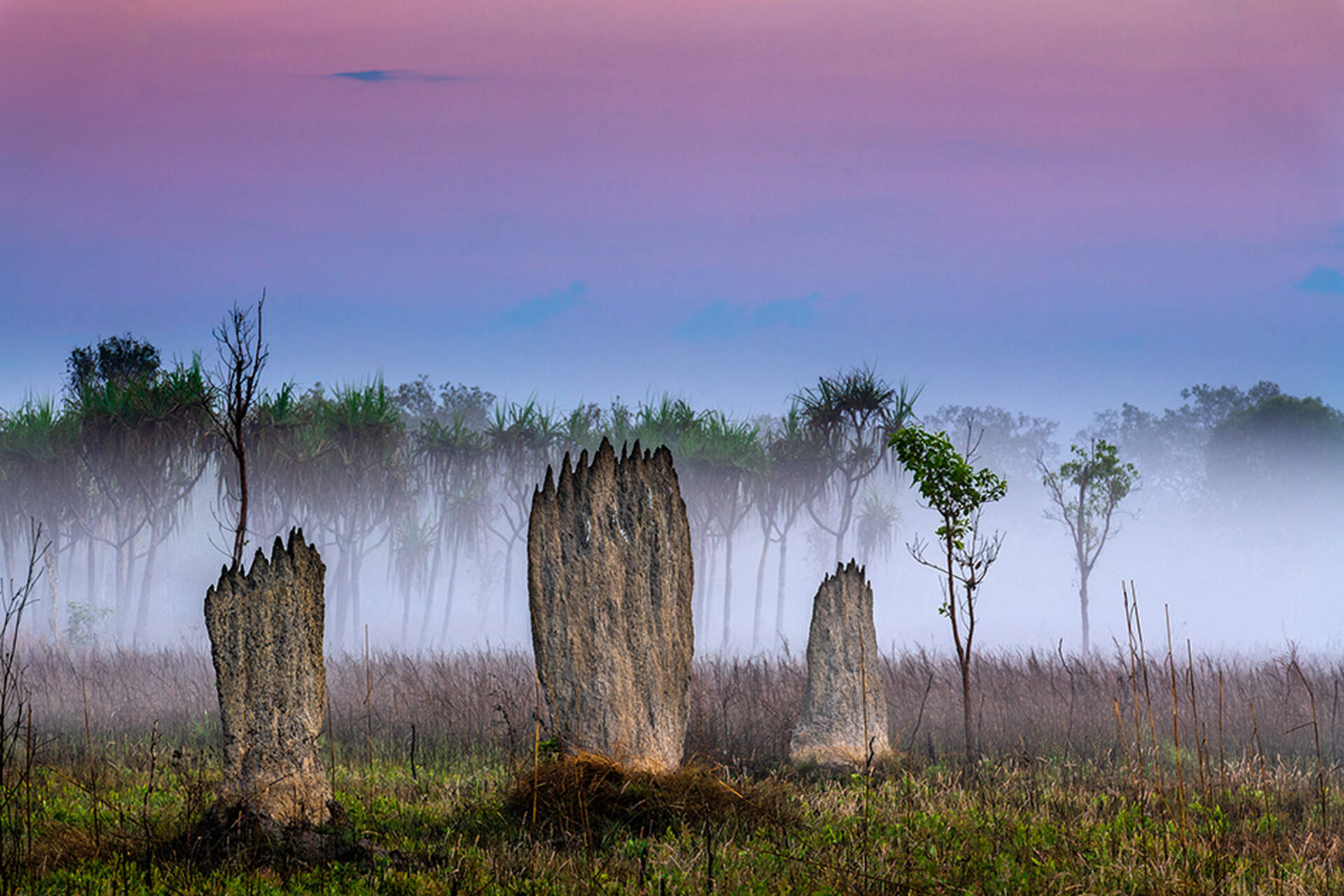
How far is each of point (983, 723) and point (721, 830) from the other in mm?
9888

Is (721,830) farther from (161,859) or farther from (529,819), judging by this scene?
(161,859)

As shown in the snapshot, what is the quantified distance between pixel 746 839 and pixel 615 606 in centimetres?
247

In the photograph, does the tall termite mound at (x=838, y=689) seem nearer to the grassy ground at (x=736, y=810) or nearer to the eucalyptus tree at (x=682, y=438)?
the grassy ground at (x=736, y=810)

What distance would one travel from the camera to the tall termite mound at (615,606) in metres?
9.69

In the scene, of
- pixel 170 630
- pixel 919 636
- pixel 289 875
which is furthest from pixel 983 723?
pixel 170 630

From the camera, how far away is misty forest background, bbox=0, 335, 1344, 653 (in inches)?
1542

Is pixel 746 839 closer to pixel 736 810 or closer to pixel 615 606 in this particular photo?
pixel 736 810

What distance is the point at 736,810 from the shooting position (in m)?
9.33

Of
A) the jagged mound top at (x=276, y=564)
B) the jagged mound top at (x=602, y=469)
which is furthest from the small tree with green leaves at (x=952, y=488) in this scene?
the jagged mound top at (x=276, y=564)

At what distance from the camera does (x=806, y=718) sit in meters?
12.6

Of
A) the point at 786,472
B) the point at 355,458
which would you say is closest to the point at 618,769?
the point at 355,458

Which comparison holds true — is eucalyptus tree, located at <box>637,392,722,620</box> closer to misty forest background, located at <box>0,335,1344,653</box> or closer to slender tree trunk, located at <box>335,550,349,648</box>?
misty forest background, located at <box>0,335,1344,653</box>

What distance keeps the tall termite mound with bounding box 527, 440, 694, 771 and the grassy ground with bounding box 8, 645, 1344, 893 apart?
1.96 ft

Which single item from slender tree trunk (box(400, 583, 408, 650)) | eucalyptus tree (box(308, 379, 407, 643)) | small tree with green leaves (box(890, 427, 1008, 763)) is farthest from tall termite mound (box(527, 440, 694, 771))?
slender tree trunk (box(400, 583, 408, 650))
